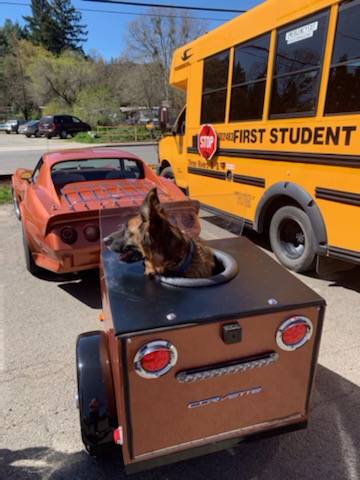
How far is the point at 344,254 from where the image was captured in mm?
3939

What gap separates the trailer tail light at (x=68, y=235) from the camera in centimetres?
363

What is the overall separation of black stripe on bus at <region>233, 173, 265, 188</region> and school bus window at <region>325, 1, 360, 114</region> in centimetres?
138

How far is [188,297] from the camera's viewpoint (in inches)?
69.3

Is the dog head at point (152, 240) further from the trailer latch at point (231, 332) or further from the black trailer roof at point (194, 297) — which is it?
the trailer latch at point (231, 332)

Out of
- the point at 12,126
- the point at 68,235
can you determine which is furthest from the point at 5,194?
the point at 12,126

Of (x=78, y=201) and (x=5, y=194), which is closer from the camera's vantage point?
(x=78, y=201)

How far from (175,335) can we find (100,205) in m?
2.60

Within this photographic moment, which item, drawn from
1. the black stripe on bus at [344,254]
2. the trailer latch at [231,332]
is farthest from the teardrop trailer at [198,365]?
the black stripe on bus at [344,254]

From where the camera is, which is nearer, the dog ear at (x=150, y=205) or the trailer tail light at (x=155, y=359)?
the trailer tail light at (x=155, y=359)

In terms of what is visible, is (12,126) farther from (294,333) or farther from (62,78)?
(294,333)

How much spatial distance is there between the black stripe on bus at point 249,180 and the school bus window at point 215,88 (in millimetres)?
979

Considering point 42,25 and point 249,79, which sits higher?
point 42,25

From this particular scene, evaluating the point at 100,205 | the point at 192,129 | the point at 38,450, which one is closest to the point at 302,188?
the point at 100,205

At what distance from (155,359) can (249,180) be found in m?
4.14
